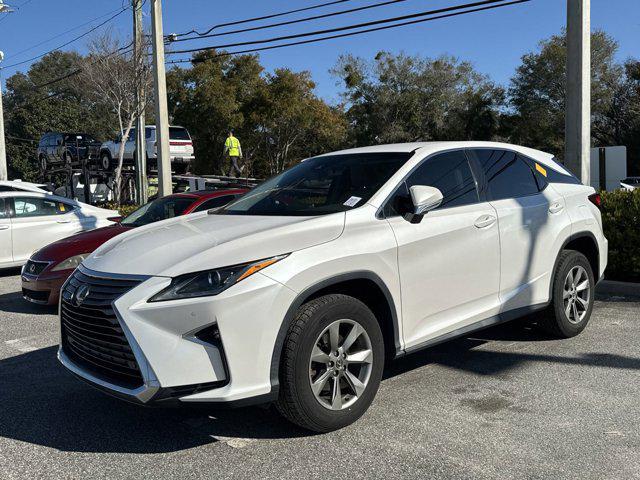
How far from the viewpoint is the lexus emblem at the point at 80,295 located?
378 cm

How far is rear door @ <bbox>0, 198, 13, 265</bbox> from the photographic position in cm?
1062

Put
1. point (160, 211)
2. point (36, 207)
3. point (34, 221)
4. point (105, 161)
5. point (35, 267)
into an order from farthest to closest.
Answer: point (105, 161) → point (36, 207) → point (34, 221) → point (160, 211) → point (35, 267)

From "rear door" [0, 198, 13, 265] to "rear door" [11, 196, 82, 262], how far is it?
0.20 feet

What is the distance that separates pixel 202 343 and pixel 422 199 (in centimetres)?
169

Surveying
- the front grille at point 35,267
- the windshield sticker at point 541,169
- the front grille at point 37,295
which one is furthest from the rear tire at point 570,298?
the front grille at point 35,267

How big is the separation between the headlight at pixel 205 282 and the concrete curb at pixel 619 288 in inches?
230

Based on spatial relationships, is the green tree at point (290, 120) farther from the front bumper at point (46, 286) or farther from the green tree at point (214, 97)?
the front bumper at point (46, 286)

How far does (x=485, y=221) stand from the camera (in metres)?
4.77

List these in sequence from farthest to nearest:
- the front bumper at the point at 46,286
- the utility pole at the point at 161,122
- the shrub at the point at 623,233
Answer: the utility pole at the point at 161,122 → the shrub at the point at 623,233 → the front bumper at the point at 46,286

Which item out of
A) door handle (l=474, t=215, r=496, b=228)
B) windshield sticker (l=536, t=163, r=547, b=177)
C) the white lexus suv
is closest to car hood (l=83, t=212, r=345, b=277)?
the white lexus suv

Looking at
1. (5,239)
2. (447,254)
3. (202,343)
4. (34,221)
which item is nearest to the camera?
(202,343)

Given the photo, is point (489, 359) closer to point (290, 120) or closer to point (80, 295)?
point (80, 295)

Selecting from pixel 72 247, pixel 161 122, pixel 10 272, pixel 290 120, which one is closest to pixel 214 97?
pixel 290 120

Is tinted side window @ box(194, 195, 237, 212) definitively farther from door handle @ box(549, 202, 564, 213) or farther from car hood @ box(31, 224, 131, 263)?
door handle @ box(549, 202, 564, 213)
